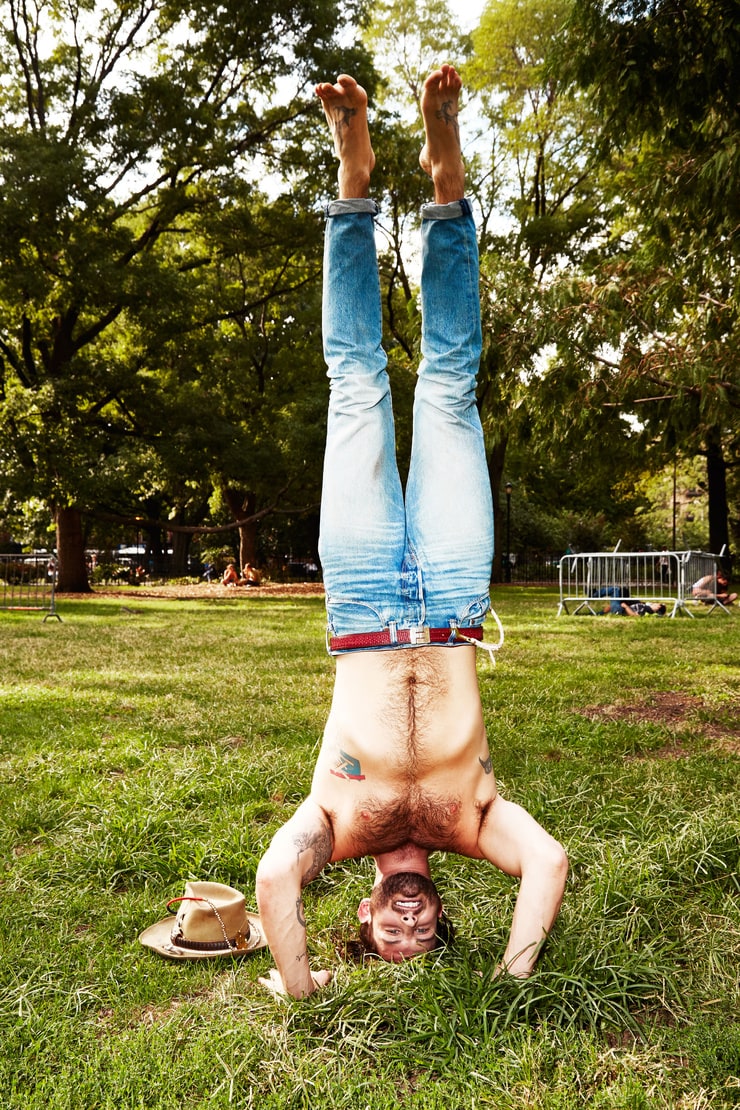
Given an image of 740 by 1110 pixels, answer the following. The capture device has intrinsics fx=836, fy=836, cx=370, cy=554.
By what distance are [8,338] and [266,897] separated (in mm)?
22404

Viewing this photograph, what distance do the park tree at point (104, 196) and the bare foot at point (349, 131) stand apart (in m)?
16.2

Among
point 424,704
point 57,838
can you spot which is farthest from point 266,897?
point 57,838

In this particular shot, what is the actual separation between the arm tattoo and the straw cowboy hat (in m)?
0.60

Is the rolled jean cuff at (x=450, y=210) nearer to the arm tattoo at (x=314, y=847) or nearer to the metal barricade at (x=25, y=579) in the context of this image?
the arm tattoo at (x=314, y=847)

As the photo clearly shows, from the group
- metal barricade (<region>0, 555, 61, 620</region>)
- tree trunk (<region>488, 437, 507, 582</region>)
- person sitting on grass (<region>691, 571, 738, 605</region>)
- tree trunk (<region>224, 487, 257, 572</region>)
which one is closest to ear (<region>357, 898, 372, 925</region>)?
tree trunk (<region>488, 437, 507, 582</region>)

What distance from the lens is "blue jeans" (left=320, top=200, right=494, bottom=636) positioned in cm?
277

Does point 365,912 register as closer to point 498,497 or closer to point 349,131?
point 349,131

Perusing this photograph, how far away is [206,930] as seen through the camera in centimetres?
298

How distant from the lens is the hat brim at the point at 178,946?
9.63 feet

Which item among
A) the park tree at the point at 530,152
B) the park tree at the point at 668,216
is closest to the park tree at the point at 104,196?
the park tree at the point at 530,152

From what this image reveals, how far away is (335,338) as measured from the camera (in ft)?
10.1

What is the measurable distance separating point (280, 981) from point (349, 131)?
2.94 metres

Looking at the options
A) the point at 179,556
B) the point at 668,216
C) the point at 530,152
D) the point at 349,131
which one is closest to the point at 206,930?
the point at 349,131

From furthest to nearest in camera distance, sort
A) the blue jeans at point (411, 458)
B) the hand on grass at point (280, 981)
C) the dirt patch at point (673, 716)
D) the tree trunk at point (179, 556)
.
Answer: the tree trunk at point (179, 556) < the dirt patch at point (673, 716) < the blue jeans at point (411, 458) < the hand on grass at point (280, 981)
